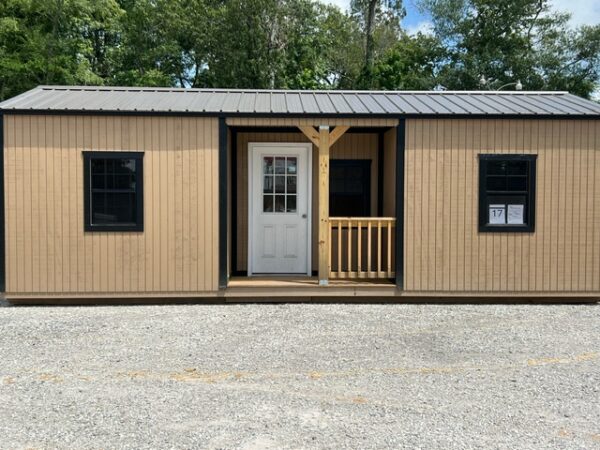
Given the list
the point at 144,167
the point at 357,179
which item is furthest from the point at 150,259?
the point at 357,179

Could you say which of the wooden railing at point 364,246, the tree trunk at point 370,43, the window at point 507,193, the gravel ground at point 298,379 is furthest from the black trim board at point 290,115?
the tree trunk at point 370,43

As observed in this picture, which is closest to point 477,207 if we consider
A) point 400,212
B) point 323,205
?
point 400,212

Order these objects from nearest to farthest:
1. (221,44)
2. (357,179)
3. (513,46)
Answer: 1. (357,179)
2. (221,44)
3. (513,46)

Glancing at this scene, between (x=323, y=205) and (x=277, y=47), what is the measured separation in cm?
1424

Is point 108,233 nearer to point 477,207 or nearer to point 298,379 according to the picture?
point 298,379

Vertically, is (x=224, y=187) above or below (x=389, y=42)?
below

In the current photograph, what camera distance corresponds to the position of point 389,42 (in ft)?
94.9

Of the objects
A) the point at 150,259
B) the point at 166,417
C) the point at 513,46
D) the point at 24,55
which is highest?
the point at 513,46

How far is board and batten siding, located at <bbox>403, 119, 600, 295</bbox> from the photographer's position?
7.37 metres

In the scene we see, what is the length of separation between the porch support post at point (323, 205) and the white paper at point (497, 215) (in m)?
2.21

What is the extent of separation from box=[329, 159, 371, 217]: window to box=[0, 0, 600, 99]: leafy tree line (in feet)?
39.0

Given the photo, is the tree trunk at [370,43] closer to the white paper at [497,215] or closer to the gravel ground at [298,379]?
the white paper at [497,215]

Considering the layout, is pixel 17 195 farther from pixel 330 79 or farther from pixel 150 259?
pixel 330 79

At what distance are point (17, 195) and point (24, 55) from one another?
14.6m
